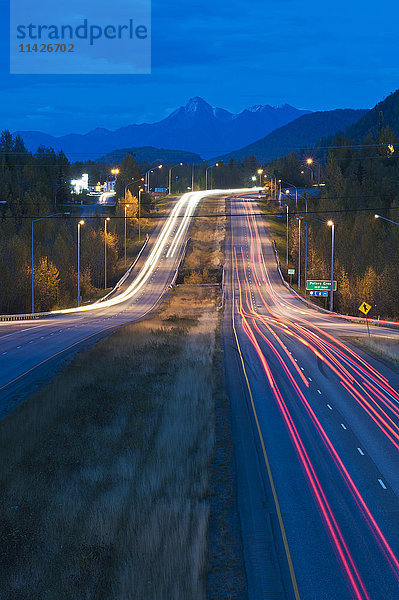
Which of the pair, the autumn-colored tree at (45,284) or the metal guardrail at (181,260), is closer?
the autumn-colored tree at (45,284)

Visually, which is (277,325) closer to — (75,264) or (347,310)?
(347,310)

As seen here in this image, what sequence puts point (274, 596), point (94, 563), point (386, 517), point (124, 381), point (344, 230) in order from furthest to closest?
point (344, 230) < point (124, 381) < point (386, 517) < point (94, 563) < point (274, 596)

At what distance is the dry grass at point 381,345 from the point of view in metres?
37.4

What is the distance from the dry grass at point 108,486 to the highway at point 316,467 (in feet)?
4.48

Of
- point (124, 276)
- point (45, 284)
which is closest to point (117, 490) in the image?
point (45, 284)

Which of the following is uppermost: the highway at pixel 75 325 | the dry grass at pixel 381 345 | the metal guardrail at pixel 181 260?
the metal guardrail at pixel 181 260

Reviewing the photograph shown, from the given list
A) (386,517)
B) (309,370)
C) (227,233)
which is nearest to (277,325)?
(309,370)

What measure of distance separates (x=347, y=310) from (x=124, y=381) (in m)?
54.6

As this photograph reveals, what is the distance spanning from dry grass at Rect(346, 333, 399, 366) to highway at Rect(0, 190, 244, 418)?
1857cm

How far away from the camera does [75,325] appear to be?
52.1 m

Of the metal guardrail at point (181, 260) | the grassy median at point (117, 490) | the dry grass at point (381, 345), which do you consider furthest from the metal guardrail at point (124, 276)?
the grassy median at point (117, 490)

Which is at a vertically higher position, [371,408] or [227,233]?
[227,233]

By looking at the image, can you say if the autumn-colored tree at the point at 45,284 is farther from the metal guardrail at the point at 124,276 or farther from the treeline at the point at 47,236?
the metal guardrail at the point at 124,276

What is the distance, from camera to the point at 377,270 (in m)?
79.7
